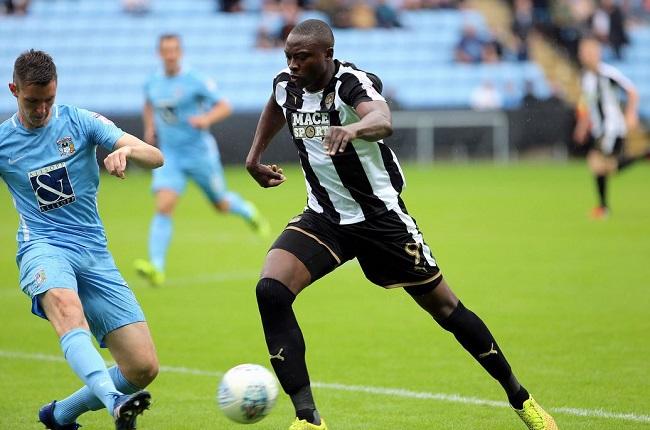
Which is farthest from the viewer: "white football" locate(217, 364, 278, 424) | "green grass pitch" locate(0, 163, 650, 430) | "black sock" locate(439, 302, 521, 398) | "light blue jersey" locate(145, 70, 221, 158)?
"light blue jersey" locate(145, 70, 221, 158)

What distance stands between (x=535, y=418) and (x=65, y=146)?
2885mm

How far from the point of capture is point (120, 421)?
5086mm

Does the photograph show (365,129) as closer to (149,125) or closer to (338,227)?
(338,227)

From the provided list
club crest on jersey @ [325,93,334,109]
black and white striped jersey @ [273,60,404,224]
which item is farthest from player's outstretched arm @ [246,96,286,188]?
club crest on jersey @ [325,93,334,109]

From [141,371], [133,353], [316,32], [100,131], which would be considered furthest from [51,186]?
[316,32]

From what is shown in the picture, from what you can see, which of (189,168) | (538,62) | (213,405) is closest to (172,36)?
(189,168)

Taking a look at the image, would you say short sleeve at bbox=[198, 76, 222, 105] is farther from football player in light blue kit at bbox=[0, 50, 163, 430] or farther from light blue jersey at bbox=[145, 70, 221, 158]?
→ football player in light blue kit at bbox=[0, 50, 163, 430]

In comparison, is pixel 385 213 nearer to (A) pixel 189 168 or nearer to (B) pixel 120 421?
(B) pixel 120 421

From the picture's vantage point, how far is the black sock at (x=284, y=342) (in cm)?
594

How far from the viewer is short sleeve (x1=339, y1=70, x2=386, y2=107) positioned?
5940 millimetres

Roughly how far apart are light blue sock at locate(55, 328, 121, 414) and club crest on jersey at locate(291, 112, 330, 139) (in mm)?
1646

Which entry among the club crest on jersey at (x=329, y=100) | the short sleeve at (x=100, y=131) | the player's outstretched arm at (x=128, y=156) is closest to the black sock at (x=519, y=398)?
the club crest on jersey at (x=329, y=100)

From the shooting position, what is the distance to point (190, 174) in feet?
43.6

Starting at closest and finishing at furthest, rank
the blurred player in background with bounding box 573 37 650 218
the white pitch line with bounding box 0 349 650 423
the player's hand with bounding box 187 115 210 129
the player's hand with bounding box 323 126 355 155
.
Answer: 1. the player's hand with bounding box 323 126 355 155
2. the white pitch line with bounding box 0 349 650 423
3. the player's hand with bounding box 187 115 210 129
4. the blurred player in background with bounding box 573 37 650 218
